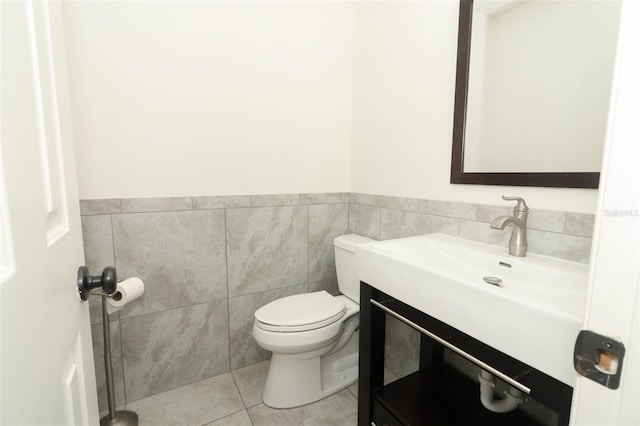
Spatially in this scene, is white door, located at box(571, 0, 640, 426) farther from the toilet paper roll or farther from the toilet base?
the toilet paper roll

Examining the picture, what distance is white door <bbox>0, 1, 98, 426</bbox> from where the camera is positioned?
1.11 ft

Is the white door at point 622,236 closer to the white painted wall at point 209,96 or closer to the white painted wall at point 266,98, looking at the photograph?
the white painted wall at point 266,98

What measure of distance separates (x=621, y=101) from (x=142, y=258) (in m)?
1.75

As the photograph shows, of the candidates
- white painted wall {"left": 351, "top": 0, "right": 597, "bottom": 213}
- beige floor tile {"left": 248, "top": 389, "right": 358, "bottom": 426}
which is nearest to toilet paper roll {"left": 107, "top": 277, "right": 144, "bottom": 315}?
beige floor tile {"left": 248, "top": 389, "right": 358, "bottom": 426}

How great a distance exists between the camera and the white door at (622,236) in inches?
13.4

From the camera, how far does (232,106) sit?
168cm

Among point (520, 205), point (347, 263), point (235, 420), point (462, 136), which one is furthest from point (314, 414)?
point (462, 136)

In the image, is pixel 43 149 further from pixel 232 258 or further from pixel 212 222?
pixel 232 258

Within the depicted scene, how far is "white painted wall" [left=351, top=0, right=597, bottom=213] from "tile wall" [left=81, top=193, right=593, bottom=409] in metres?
0.10

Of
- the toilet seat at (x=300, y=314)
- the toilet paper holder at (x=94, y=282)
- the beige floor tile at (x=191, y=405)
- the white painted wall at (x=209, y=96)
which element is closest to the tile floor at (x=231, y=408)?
the beige floor tile at (x=191, y=405)

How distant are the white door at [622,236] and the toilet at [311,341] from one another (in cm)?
123

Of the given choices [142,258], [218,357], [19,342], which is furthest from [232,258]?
[19,342]

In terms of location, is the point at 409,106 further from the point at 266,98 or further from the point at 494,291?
the point at 494,291

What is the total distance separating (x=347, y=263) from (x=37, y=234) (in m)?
1.53
